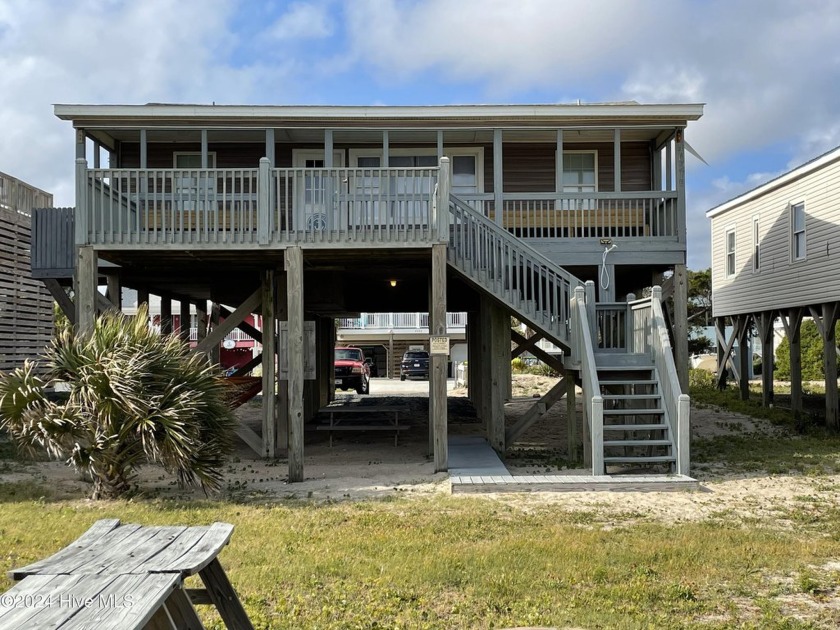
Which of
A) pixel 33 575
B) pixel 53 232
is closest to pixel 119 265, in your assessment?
pixel 53 232

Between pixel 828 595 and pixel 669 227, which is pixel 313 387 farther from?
pixel 828 595

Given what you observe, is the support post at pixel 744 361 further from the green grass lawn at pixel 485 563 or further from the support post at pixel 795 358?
the green grass lawn at pixel 485 563

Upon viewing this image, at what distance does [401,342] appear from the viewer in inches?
1761

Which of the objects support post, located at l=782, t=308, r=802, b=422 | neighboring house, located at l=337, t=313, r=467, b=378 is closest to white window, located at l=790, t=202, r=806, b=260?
support post, located at l=782, t=308, r=802, b=422

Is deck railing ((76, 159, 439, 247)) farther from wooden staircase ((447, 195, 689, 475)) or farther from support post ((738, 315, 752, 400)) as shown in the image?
support post ((738, 315, 752, 400))

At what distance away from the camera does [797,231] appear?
1948cm

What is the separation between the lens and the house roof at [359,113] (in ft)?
43.3

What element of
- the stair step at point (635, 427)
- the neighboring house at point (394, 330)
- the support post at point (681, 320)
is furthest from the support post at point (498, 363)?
the neighboring house at point (394, 330)

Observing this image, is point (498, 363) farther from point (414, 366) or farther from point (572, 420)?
point (414, 366)

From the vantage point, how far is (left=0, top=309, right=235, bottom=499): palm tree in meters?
9.02

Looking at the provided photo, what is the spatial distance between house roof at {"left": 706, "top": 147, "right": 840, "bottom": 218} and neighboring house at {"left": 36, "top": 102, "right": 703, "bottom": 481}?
524cm

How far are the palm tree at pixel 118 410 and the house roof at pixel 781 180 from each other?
581 inches

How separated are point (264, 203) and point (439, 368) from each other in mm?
3434

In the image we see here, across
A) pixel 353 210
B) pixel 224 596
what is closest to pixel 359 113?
pixel 353 210
